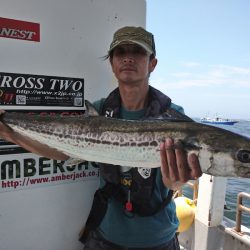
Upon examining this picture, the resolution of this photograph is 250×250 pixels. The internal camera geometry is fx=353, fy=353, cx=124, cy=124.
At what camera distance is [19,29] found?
279 cm

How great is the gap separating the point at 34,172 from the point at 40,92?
673 millimetres

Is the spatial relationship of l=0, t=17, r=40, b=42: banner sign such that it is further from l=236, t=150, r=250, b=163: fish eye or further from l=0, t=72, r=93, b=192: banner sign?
l=236, t=150, r=250, b=163: fish eye

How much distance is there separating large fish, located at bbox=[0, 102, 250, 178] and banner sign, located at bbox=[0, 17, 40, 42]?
64 cm

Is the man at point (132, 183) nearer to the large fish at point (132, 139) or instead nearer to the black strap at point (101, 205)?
the black strap at point (101, 205)

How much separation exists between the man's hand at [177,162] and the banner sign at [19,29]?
143 cm

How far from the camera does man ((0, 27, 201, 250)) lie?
8.77 feet

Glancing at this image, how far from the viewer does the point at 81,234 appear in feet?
10.7

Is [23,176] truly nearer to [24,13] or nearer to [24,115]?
[24,115]

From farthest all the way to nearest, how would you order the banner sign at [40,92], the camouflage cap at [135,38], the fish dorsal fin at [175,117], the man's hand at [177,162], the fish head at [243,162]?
the banner sign at [40,92] < the camouflage cap at [135,38] < the fish dorsal fin at [175,117] < the man's hand at [177,162] < the fish head at [243,162]

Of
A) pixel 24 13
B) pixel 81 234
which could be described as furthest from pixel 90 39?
pixel 81 234

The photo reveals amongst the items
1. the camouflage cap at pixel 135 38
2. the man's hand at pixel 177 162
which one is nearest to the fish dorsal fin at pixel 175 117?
the man's hand at pixel 177 162

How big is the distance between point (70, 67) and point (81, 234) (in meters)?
1.53

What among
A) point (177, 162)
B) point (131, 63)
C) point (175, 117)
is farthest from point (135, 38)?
point (177, 162)

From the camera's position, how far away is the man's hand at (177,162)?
2.20 meters
